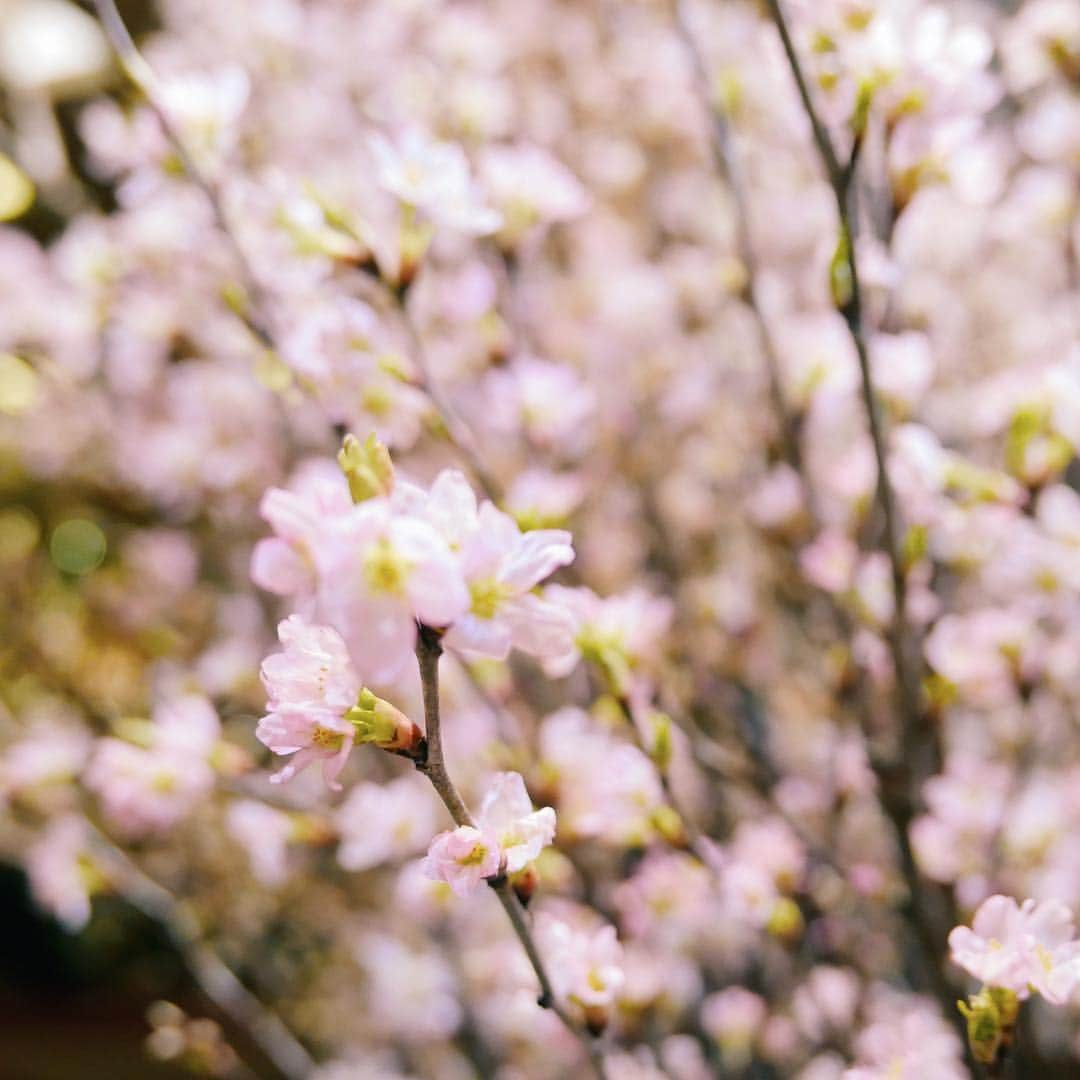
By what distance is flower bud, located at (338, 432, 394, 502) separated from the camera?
1.23 ft

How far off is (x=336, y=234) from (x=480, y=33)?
2.33 ft

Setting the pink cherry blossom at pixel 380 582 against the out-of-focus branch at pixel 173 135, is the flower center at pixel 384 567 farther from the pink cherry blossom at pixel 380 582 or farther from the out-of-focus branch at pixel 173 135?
the out-of-focus branch at pixel 173 135

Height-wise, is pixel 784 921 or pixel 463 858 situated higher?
pixel 463 858

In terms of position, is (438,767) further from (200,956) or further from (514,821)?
(200,956)

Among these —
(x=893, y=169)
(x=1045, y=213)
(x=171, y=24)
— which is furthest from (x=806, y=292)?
(x=171, y=24)

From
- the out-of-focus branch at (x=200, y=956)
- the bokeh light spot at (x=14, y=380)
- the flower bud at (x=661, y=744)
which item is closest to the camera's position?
the flower bud at (x=661, y=744)

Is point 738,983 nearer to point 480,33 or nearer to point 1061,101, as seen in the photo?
point 1061,101

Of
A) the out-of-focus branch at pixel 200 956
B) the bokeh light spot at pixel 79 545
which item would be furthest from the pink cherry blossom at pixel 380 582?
the bokeh light spot at pixel 79 545

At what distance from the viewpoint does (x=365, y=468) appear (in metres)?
0.37

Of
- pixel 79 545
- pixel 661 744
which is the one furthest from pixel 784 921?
pixel 79 545

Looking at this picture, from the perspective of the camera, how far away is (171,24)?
70.6 inches

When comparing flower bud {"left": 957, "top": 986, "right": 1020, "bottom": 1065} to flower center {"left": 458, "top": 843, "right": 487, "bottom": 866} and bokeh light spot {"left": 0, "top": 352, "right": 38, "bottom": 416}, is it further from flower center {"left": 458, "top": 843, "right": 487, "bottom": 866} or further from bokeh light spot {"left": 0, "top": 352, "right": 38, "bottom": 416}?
bokeh light spot {"left": 0, "top": 352, "right": 38, "bottom": 416}

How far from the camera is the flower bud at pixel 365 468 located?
374mm

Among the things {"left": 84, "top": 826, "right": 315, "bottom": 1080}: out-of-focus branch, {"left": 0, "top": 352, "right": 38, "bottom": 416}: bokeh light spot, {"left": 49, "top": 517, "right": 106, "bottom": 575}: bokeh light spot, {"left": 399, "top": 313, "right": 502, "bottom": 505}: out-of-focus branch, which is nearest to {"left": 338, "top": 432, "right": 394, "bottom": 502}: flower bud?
{"left": 399, "top": 313, "right": 502, "bottom": 505}: out-of-focus branch
